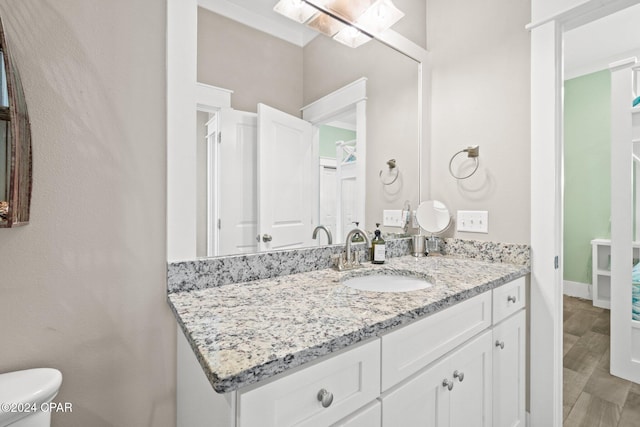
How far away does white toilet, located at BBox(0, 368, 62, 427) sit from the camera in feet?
2.00

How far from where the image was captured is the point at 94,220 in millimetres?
845

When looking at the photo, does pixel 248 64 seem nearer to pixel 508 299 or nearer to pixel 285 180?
pixel 285 180

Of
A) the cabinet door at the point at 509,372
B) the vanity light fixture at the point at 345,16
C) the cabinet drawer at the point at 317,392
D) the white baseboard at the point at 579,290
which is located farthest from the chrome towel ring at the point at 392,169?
the white baseboard at the point at 579,290

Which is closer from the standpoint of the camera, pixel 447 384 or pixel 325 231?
pixel 447 384

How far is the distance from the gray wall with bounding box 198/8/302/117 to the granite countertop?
2.33 feet

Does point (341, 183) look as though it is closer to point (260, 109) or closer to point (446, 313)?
point (260, 109)

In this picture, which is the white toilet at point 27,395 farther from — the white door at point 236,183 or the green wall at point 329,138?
the green wall at point 329,138

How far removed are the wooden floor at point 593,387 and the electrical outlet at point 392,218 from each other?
→ 137 centimetres

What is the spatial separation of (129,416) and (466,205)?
179cm

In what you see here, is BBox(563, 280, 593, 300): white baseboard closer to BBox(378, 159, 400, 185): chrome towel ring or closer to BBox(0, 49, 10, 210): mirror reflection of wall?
BBox(378, 159, 400, 185): chrome towel ring

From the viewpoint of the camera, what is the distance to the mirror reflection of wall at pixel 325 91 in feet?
3.57

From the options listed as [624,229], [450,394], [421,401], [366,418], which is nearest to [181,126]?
[366,418]

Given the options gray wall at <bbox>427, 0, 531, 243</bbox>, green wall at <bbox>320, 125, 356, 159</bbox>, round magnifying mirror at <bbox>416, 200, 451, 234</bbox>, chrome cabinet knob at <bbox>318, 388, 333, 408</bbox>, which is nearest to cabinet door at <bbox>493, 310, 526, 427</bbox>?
gray wall at <bbox>427, 0, 531, 243</bbox>

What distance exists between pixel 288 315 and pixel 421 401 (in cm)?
49
